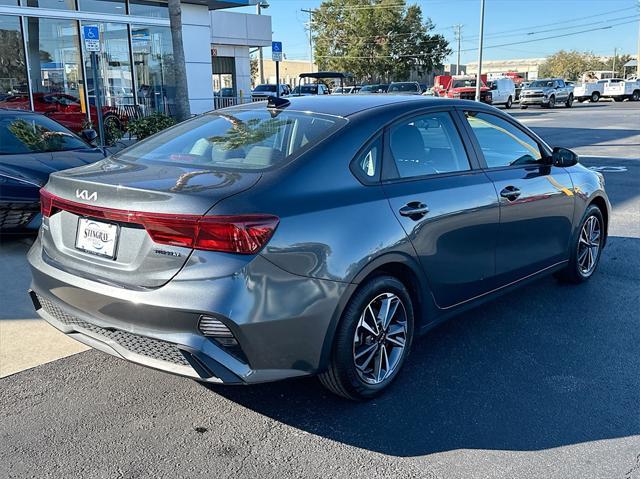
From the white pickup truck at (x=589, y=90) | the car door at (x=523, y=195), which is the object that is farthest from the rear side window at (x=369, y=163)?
the white pickup truck at (x=589, y=90)

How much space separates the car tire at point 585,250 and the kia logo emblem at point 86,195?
3760 mm

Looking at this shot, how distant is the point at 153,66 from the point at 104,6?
2.18 meters

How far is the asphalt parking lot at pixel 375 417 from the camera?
9.38 ft

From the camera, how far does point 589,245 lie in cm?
540

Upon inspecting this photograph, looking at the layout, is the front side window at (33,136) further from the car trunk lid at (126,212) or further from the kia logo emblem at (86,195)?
the kia logo emblem at (86,195)

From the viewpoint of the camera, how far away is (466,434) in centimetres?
311

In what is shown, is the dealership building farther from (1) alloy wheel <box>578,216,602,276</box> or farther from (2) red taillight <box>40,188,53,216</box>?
(1) alloy wheel <box>578,216,602,276</box>

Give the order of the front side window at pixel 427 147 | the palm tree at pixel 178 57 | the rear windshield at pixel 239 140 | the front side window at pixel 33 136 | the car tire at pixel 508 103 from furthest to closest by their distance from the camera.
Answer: the car tire at pixel 508 103 < the palm tree at pixel 178 57 < the front side window at pixel 33 136 < the front side window at pixel 427 147 < the rear windshield at pixel 239 140

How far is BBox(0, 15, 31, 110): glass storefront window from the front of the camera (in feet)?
45.7

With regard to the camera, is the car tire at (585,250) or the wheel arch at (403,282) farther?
the car tire at (585,250)

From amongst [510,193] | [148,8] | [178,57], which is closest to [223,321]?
[510,193]

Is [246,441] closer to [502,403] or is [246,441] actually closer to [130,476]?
[130,476]

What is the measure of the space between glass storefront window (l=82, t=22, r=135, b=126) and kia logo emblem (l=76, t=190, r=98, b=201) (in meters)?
13.6

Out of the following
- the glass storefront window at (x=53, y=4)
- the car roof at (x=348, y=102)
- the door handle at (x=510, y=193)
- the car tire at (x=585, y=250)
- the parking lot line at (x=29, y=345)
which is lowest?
the parking lot line at (x=29, y=345)
